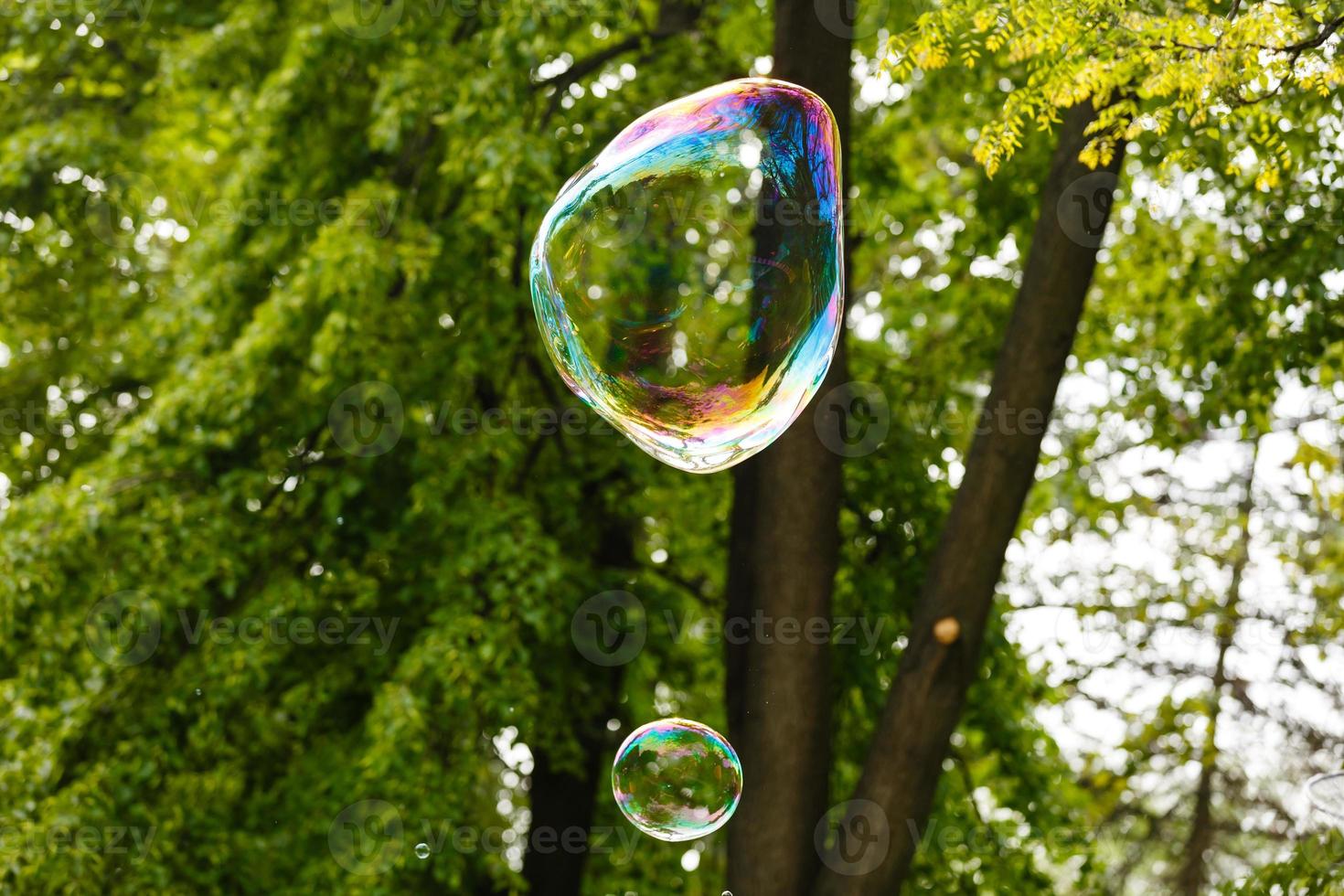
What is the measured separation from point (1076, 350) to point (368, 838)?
492cm

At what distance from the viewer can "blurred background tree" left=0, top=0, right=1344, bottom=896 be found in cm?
554

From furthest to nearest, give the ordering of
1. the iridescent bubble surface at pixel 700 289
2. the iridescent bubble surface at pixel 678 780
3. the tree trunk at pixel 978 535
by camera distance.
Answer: the tree trunk at pixel 978 535 → the iridescent bubble surface at pixel 678 780 → the iridescent bubble surface at pixel 700 289

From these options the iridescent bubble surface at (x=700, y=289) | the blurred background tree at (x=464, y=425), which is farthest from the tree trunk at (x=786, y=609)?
the iridescent bubble surface at (x=700, y=289)

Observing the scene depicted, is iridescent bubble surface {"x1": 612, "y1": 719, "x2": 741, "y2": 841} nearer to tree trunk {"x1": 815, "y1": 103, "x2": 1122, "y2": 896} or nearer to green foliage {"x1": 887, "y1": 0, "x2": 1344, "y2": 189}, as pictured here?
tree trunk {"x1": 815, "y1": 103, "x2": 1122, "y2": 896}

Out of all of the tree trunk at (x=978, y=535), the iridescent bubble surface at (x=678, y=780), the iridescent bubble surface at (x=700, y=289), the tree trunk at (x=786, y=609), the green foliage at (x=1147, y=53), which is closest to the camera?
the green foliage at (x=1147, y=53)

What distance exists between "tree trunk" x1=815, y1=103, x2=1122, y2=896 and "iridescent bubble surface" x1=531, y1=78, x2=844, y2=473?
1.23 m

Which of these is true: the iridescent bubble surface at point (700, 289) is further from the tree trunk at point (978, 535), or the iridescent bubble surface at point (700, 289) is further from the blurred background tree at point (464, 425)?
the tree trunk at point (978, 535)

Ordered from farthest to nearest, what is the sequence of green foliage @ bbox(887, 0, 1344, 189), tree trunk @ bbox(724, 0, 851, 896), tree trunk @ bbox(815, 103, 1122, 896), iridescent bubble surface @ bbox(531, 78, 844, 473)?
tree trunk @ bbox(724, 0, 851, 896), tree trunk @ bbox(815, 103, 1122, 896), iridescent bubble surface @ bbox(531, 78, 844, 473), green foliage @ bbox(887, 0, 1344, 189)

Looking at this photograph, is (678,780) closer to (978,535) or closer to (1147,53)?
(978,535)

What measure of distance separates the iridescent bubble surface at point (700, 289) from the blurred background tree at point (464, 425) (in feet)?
1.84

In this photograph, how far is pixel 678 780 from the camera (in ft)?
15.9

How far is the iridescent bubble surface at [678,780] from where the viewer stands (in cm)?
487

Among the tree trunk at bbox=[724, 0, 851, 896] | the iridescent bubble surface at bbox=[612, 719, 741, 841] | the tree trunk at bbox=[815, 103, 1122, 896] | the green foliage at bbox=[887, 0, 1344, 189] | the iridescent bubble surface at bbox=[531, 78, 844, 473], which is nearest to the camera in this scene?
the green foliage at bbox=[887, 0, 1344, 189]

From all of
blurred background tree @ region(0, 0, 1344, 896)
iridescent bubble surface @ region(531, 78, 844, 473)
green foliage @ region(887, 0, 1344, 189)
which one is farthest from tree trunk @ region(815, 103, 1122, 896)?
iridescent bubble surface @ region(531, 78, 844, 473)
